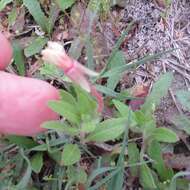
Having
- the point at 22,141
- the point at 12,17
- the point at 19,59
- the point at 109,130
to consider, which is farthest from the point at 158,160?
the point at 12,17

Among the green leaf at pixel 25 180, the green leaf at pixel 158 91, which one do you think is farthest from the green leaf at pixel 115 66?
the green leaf at pixel 25 180

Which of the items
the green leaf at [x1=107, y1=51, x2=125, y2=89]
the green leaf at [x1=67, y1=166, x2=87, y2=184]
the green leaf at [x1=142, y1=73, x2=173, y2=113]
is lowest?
the green leaf at [x1=67, y1=166, x2=87, y2=184]

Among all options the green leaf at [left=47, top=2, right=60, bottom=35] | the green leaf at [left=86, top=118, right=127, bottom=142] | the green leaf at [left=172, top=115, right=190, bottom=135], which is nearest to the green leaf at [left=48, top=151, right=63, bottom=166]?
the green leaf at [left=86, top=118, right=127, bottom=142]

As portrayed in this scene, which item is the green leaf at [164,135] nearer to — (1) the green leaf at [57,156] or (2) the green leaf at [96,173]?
(2) the green leaf at [96,173]

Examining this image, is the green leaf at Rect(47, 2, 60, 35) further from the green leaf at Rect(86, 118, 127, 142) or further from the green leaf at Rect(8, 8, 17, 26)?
the green leaf at Rect(86, 118, 127, 142)

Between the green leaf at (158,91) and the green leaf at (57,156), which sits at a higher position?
the green leaf at (158,91)

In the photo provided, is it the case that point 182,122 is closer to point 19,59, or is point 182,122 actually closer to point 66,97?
point 66,97

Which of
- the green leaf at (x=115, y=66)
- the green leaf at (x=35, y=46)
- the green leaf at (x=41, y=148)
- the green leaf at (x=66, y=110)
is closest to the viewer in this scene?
the green leaf at (x=66, y=110)
